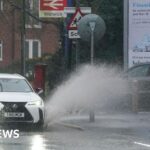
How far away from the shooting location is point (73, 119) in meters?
24.1

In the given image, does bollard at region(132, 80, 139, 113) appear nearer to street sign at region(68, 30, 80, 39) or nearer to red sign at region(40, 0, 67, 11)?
street sign at region(68, 30, 80, 39)

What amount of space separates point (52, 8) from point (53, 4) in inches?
7.2

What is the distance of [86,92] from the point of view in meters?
25.1

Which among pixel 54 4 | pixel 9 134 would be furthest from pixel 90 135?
pixel 54 4

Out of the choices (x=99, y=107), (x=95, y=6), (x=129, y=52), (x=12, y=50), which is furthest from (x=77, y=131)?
(x=12, y=50)

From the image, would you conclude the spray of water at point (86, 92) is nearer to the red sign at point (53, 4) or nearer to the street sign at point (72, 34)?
the street sign at point (72, 34)

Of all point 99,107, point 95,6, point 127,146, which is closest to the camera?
point 127,146

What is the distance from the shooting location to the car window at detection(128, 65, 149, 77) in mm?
27609

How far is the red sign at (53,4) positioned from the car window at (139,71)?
3.12 m

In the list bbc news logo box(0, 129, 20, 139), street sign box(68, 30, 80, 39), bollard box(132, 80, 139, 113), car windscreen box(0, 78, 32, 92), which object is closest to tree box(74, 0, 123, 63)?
bollard box(132, 80, 139, 113)

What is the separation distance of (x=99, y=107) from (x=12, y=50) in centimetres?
2981

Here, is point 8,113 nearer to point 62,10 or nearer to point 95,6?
point 62,10

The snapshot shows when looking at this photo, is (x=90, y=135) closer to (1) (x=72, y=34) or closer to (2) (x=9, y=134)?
(2) (x=9, y=134)

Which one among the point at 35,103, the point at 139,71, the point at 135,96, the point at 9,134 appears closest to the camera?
the point at 9,134
